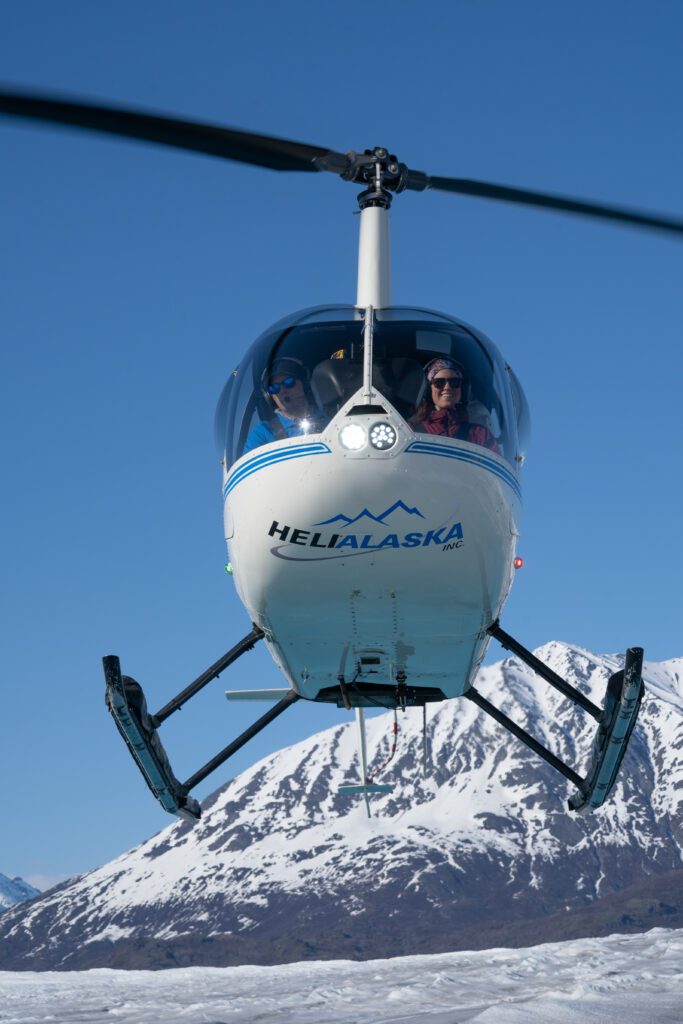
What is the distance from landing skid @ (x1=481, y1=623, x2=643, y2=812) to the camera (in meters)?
18.8

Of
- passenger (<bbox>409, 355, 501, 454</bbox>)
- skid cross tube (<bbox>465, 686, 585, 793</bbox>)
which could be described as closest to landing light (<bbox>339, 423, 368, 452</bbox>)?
passenger (<bbox>409, 355, 501, 454</bbox>)

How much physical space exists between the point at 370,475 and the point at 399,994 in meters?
71.8

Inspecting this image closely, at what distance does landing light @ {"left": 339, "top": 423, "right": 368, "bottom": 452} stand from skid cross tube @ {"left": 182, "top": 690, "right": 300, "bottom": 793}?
6.24m

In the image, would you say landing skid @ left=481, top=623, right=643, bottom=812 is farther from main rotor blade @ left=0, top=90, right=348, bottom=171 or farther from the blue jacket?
main rotor blade @ left=0, top=90, right=348, bottom=171

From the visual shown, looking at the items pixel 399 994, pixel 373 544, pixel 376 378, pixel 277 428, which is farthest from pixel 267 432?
pixel 399 994

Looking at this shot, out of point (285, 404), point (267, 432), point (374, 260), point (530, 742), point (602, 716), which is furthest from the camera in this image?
point (530, 742)

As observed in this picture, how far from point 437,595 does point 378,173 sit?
6.00m

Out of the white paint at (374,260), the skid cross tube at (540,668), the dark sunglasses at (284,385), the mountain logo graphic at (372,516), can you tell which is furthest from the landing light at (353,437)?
the skid cross tube at (540,668)

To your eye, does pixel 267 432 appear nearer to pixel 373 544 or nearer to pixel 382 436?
pixel 382 436

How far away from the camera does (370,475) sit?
15422mm

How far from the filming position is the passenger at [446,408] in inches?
631

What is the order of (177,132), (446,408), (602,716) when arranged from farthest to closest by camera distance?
(602,716)
(446,408)
(177,132)

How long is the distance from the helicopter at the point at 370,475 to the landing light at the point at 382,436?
0.06 ft

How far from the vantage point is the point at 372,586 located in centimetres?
1630
